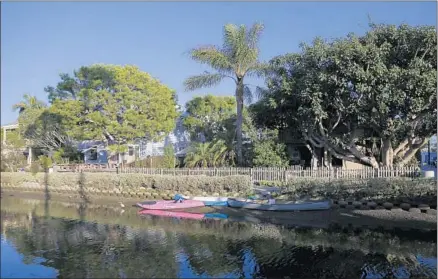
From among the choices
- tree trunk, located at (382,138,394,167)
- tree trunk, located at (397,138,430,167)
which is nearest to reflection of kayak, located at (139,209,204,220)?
tree trunk, located at (382,138,394,167)

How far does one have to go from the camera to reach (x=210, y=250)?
48.2 ft

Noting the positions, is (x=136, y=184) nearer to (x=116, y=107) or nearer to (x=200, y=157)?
(x=200, y=157)

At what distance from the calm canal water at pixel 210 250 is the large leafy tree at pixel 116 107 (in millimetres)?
15039

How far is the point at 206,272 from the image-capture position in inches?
481

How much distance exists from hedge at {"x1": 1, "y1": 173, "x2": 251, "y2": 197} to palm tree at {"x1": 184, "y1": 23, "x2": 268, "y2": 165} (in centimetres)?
457

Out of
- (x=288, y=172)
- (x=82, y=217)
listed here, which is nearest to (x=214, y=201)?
(x=288, y=172)

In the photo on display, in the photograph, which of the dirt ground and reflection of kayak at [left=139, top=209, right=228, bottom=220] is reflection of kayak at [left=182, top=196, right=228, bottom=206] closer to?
the dirt ground

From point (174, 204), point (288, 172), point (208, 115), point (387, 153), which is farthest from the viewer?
point (208, 115)

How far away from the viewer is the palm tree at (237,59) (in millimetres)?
28844

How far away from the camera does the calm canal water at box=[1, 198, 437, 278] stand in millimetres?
12016

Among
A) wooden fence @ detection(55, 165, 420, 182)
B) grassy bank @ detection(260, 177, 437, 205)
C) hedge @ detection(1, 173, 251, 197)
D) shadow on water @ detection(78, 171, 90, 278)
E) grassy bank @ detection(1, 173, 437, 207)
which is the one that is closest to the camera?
shadow on water @ detection(78, 171, 90, 278)

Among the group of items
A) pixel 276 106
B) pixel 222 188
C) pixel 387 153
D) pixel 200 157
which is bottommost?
pixel 222 188

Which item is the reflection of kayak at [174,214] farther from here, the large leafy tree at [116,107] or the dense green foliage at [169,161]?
the large leafy tree at [116,107]

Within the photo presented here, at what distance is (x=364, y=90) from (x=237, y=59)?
10.3 meters
